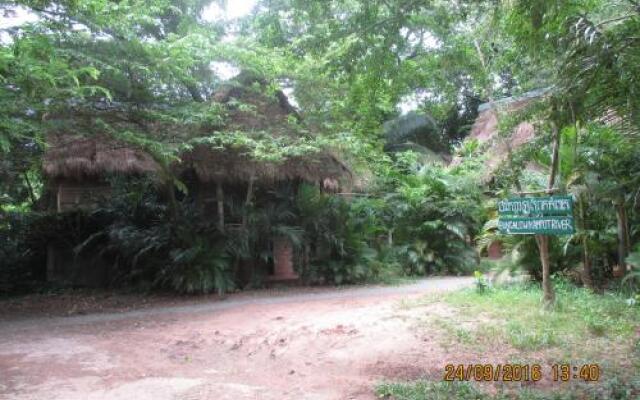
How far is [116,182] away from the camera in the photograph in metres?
12.3

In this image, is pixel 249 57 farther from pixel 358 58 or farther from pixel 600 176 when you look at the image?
pixel 600 176

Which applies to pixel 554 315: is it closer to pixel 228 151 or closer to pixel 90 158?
pixel 228 151

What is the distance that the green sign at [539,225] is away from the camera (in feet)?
20.0

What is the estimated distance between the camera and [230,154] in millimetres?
10773

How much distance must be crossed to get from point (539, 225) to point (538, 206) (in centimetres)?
23

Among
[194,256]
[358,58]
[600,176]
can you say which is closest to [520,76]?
[600,176]

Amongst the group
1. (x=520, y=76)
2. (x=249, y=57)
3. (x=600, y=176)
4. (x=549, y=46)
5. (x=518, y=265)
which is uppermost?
(x=249, y=57)

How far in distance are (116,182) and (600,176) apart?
33.1 feet

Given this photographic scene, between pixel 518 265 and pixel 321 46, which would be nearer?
pixel 321 46

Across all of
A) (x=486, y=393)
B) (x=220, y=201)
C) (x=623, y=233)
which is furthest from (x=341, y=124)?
(x=486, y=393)

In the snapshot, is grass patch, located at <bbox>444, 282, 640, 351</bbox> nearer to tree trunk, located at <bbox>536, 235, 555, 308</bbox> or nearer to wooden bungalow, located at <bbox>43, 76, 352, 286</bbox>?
tree trunk, located at <bbox>536, 235, 555, 308</bbox>

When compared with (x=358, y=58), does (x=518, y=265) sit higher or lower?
lower

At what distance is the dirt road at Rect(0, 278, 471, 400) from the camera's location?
4.78m
